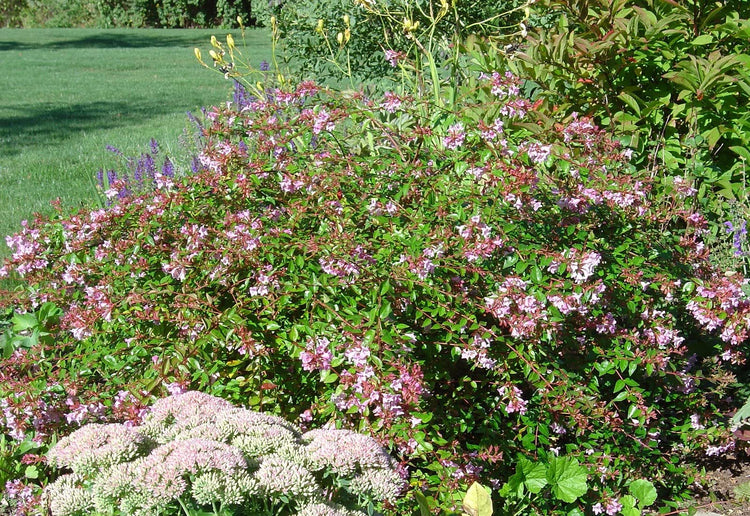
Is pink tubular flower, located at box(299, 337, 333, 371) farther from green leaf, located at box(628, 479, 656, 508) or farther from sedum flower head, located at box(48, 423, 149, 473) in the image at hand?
green leaf, located at box(628, 479, 656, 508)

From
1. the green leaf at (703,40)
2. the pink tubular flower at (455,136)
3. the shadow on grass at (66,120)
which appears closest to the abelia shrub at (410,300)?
the pink tubular flower at (455,136)

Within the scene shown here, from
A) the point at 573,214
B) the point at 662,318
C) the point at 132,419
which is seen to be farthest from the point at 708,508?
the point at 132,419

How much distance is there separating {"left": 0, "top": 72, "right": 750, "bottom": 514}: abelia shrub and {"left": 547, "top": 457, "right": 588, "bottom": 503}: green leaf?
0.03 m

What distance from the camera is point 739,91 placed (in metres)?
3.56

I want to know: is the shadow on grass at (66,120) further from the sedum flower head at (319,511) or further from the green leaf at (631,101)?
the sedum flower head at (319,511)

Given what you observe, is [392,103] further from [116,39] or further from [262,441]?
[116,39]

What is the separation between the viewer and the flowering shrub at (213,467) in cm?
170

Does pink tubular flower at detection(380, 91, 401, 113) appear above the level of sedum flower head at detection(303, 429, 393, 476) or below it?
above

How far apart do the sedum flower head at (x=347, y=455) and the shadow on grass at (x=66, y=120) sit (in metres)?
7.59

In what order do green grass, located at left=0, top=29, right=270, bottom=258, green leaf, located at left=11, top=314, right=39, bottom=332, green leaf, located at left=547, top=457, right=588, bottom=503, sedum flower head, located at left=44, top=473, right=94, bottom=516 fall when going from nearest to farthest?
sedum flower head, located at left=44, top=473, right=94, bottom=516
green leaf, located at left=547, top=457, right=588, bottom=503
green leaf, located at left=11, top=314, right=39, bottom=332
green grass, located at left=0, top=29, right=270, bottom=258

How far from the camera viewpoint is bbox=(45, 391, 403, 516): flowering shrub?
1.70 m

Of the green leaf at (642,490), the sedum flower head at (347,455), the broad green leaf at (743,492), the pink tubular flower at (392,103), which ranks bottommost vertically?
the broad green leaf at (743,492)

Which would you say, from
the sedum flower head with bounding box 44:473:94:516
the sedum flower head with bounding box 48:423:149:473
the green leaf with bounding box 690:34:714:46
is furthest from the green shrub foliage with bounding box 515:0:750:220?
the sedum flower head with bounding box 44:473:94:516

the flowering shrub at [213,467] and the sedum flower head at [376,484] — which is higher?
the flowering shrub at [213,467]
